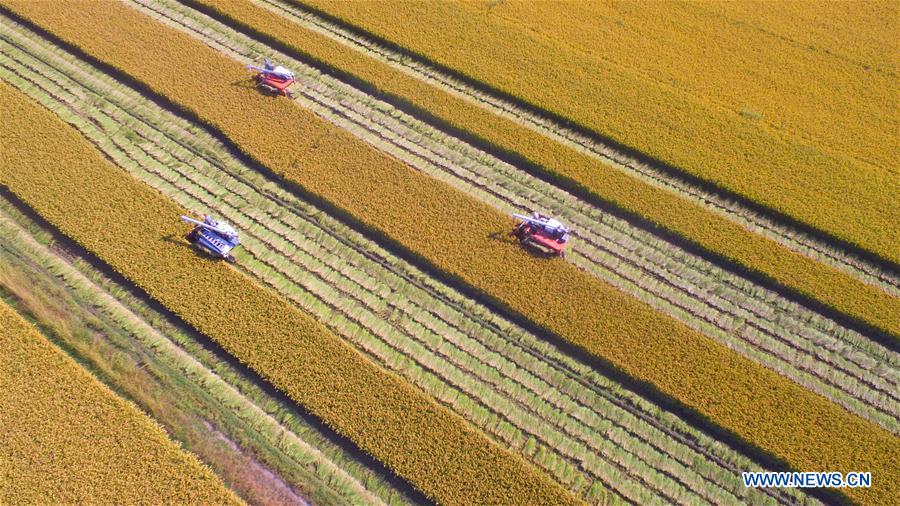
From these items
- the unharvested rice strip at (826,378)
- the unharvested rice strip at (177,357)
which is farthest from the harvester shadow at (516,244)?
the unharvested rice strip at (177,357)

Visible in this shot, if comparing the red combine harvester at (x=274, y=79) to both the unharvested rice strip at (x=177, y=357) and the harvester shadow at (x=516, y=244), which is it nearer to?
the unharvested rice strip at (x=177, y=357)

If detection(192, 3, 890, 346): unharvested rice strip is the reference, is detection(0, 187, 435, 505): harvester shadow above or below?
below

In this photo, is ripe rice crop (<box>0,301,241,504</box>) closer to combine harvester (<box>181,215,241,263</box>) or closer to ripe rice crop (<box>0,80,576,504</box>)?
ripe rice crop (<box>0,80,576,504</box>)

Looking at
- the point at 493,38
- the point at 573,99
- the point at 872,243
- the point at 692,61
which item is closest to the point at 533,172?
the point at 573,99

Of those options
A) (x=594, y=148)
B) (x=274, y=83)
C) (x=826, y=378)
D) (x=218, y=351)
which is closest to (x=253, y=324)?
(x=218, y=351)

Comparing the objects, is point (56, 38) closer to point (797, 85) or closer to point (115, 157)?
point (115, 157)

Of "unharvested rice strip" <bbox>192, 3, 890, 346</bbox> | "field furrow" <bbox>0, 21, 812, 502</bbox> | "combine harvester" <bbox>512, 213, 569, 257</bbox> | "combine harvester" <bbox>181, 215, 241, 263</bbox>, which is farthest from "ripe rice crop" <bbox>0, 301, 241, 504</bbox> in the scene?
"unharvested rice strip" <bbox>192, 3, 890, 346</bbox>
